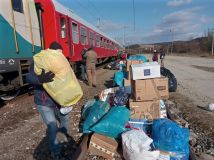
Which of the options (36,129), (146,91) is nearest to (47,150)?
(36,129)

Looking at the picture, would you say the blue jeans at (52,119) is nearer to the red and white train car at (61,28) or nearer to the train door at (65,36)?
the red and white train car at (61,28)

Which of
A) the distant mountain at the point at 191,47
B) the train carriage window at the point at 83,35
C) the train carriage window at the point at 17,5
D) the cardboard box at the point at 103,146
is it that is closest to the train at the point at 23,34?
the train carriage window at the point at 17,5

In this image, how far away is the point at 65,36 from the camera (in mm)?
12219

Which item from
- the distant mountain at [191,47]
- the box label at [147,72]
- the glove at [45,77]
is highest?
the glove at [45,77]

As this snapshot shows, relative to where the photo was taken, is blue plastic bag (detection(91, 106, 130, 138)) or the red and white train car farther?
the red and white train car

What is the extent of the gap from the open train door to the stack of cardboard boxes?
5666 millimetres

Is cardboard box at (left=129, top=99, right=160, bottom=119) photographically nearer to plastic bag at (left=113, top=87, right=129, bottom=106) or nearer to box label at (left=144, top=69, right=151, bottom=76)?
plastic bag at (left=113, top=87, right=129, bottom=106)

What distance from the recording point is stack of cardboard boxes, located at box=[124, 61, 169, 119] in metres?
6.22

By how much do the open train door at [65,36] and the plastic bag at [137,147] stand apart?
7.92m

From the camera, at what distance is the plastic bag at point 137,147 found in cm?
405

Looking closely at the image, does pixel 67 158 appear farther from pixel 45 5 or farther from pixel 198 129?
pixel 45 5

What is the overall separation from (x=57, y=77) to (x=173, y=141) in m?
1.93

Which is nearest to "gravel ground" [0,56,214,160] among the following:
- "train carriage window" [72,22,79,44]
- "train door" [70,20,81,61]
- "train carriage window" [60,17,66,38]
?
"train carriage window" [60,17,66,38]

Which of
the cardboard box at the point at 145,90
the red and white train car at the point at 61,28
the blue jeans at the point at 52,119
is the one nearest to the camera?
the blue jeans at the point at 52,119
